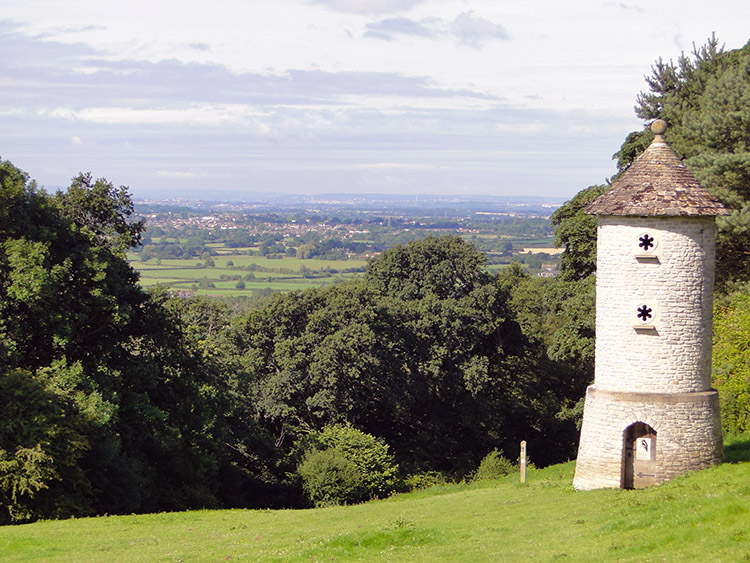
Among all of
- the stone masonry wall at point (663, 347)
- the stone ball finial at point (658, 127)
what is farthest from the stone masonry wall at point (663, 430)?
the stone ball finial at point (658, 127)

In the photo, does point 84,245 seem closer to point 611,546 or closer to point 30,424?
point 30,424

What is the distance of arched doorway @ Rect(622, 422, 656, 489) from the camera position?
21719 mm

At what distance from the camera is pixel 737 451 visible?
965 inches

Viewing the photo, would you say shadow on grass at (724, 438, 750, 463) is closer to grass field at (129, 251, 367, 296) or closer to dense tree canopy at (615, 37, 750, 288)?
dense tree canopy at (615, 37, 750, 288)

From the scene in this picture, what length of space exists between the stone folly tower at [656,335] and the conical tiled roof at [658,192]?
0.08 feet

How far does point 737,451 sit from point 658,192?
8158mm

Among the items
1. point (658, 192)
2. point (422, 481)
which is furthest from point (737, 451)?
point (422, 481)

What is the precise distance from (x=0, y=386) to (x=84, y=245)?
262 inches

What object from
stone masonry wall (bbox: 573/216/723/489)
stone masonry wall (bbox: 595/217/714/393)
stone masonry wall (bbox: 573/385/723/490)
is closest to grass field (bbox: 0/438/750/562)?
stone masonry wall (bbox: 573/385/723/490)

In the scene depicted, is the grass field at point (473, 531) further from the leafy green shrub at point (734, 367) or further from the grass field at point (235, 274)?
the grass field at point (235, 274)

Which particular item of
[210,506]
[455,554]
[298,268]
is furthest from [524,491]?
[298,268]

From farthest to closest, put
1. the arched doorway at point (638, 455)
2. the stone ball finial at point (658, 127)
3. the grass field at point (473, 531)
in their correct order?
the stone ball finial at point (658, 127) < the arched doorway at point (638, 455) < the grass field at point (473, 531)

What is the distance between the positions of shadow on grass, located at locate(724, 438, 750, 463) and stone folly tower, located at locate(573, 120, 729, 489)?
1164 millimetres

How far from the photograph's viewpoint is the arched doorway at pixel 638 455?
21719mm
